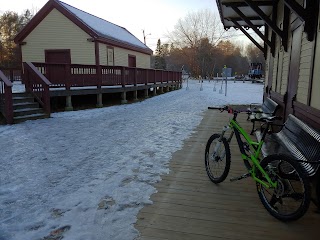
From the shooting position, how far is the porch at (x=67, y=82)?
30.3 feet

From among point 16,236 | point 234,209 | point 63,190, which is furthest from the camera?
point 63,190

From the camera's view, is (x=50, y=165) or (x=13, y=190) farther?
(x=50, y=165)

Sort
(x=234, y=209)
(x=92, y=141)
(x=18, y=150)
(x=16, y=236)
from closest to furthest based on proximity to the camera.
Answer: (x=16, y=236)
(x=234, y=209)
(x=18, y=150)
(x=92, y=141)

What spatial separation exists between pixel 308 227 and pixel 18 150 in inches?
213

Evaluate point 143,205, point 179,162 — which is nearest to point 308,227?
point 143,205

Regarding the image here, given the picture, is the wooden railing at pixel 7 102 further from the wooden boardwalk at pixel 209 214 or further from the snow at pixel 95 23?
the snow at pixel 95 23

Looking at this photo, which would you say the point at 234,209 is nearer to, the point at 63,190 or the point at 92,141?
the point at 63,190

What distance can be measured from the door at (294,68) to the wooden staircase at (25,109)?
7.62 metres

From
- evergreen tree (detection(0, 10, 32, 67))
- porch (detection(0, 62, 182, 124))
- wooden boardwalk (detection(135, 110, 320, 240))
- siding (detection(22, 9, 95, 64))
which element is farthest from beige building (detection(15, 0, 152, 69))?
evergreen tree (detection(0, 10, 32, 67))

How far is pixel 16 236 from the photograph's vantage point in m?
2.92

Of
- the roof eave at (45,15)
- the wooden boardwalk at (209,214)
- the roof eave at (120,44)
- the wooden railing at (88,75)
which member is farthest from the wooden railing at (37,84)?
the roof eave at (120,44)

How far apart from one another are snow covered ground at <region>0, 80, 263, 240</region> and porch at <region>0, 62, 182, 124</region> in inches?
54.8

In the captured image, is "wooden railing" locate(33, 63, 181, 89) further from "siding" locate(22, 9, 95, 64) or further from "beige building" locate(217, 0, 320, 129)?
"beige building" locate(217, 0, 320, 129)

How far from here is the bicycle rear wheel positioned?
292 centimetres
